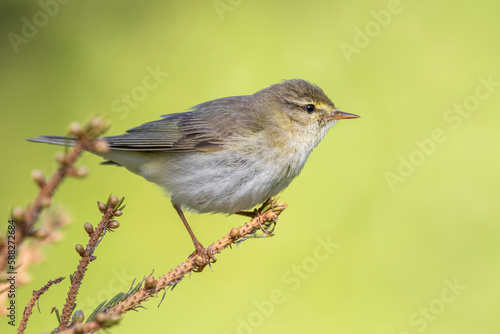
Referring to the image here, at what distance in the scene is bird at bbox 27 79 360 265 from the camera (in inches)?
123

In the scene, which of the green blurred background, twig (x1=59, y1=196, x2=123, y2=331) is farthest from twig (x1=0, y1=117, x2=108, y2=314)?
the green blurred background

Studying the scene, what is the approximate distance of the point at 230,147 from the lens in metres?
3.23

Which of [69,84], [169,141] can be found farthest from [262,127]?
[69,84]

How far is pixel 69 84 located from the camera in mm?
4602

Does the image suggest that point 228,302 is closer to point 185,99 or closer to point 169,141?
point 169,141

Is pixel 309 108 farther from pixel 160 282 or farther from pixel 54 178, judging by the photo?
pixel 54 178

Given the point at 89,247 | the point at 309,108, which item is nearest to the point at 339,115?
the point at 309,108

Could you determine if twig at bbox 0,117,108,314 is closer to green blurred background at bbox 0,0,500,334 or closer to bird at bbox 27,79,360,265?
bird at bbox 27,79,360,265

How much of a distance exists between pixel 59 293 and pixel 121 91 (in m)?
1.78

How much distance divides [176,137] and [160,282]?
1.80 meters

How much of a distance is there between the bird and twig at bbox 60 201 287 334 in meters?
0.67

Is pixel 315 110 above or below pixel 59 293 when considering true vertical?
below

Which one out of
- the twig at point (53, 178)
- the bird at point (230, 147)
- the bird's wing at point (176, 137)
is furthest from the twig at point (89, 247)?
the bird's wing at point (176, 137)

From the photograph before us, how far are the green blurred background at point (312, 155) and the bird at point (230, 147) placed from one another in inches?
37.2
